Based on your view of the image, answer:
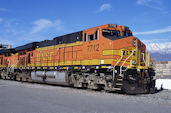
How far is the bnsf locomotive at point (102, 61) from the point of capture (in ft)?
34.9

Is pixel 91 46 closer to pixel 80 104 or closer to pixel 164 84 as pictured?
pixel 80 104

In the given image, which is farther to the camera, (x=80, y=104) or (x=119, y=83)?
(x=119, y=83)

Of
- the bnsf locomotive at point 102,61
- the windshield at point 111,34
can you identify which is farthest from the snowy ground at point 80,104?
the windshield at point 111,34

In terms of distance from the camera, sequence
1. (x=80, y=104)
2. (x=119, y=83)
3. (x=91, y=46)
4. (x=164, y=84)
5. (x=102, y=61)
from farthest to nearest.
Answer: (x=164, y=84)
(x=91, y=46)
(x=102, y=61)
(x=119, y=83)
(x=80, y=104)

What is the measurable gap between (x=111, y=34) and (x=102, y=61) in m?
1.70

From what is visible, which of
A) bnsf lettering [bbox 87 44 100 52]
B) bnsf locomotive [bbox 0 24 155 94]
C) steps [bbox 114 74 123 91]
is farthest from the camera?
bnsf lettering [bbox 87 44 100 52]

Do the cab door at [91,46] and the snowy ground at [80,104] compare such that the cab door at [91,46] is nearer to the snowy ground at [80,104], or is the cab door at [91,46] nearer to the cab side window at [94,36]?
the cab side window at [94,36]

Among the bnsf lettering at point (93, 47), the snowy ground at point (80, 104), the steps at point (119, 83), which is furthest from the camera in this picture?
the bnsf lettering at point (93, 47)

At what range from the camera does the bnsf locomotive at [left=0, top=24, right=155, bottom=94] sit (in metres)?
10.6

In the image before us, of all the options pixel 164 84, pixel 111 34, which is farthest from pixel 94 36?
pixel 164 84

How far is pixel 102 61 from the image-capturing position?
1128 centimetres

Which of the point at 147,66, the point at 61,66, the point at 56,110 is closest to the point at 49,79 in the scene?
the point at 61,66

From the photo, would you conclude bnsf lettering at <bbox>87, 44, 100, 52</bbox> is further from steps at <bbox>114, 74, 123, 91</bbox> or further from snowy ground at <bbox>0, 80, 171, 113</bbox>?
snowy ground at <bbox>0, 80, 171, 113</bbox>

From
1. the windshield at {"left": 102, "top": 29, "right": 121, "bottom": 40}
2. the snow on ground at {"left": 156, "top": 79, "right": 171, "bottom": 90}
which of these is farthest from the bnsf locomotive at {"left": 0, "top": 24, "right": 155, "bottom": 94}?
the snow on ground at {"left": 156, "top": 79, "right": 171, "bottom": 90}
